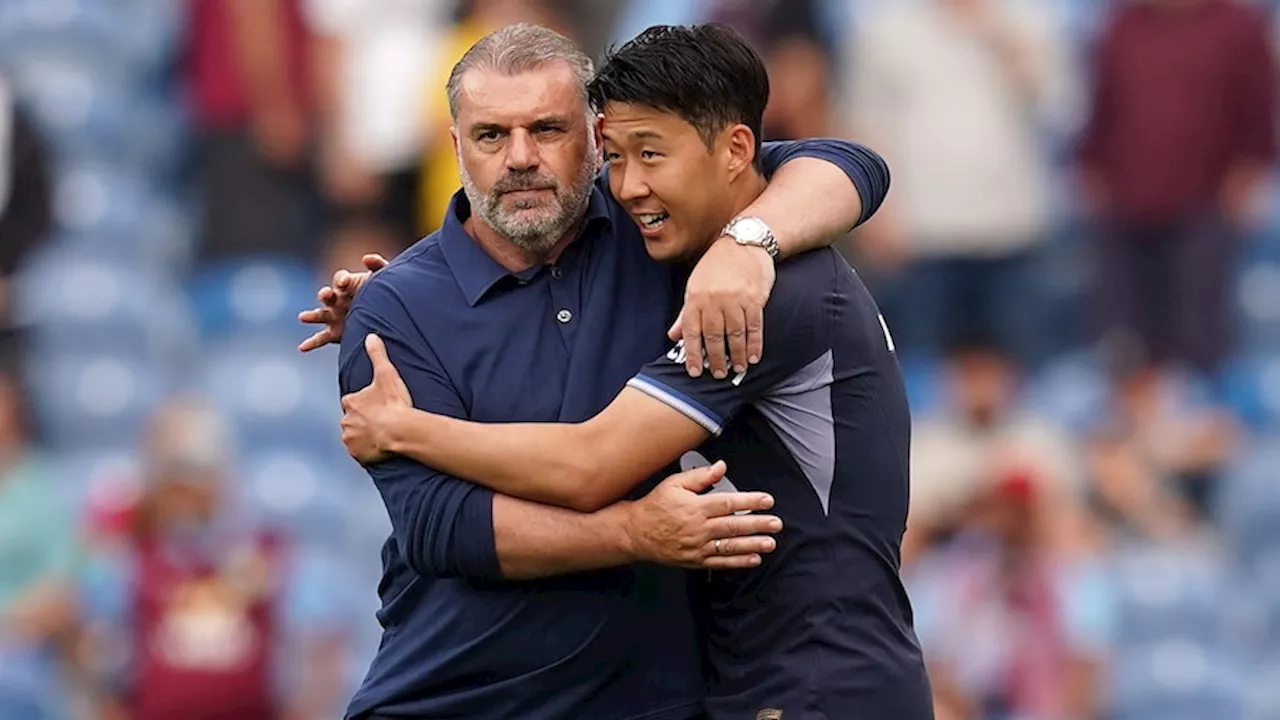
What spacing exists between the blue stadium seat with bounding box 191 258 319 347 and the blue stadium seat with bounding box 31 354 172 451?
454 mm

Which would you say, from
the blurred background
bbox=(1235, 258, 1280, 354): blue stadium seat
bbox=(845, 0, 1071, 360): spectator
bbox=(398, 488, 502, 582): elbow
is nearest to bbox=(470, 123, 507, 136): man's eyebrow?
bbox=(398, 488, 502, 582): elbow

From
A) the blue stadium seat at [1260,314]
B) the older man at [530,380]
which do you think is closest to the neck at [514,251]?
the older man at [530,380]

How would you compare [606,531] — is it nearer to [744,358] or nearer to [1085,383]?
→ [744,358]

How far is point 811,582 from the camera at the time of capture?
4.79 metres

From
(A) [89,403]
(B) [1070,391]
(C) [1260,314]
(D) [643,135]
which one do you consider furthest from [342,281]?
(C) [1260,314]

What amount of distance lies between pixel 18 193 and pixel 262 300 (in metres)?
1.10

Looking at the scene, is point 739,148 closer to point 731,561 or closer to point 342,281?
point 731,561

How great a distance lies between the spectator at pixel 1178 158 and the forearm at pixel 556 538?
5.83 meters

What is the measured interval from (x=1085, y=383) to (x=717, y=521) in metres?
6.04

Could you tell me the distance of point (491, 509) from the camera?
4.74 metres

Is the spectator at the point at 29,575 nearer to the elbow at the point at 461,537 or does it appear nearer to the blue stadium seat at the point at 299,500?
the blue stadium seat at the point at 299,500

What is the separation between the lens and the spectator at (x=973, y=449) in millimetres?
9078

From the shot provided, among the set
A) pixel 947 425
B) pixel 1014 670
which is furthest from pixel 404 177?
pixel 1014 670

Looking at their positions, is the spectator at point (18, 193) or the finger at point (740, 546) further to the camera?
the spectator at point (18, 193)
